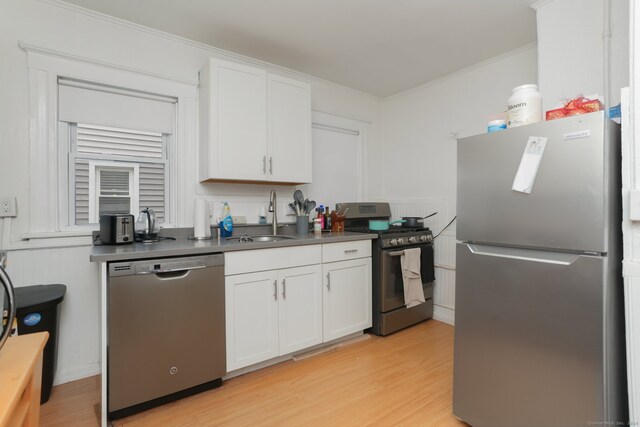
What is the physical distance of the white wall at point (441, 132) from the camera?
2.83 metres

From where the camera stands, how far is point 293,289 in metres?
2.36

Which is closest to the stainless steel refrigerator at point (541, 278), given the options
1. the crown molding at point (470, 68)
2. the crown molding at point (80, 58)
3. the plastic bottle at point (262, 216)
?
the crown molding at point (470, 68)

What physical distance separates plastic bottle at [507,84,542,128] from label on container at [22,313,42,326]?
2.74m

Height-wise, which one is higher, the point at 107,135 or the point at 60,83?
the point at 60,83

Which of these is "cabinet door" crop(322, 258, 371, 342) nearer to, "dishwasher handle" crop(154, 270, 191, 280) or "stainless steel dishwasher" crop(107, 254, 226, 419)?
"stainless steel dishwasher" crop(107, 254, 226, 419)

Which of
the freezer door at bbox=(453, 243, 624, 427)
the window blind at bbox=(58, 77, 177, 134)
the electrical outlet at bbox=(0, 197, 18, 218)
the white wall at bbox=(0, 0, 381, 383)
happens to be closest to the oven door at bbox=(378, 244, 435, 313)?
the freezer door at bbox=(453, 243, 624, 427)

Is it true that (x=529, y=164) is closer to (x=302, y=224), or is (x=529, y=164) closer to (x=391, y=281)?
(x=391, y=281)

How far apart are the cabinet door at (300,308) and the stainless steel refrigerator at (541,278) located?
3.52 feet

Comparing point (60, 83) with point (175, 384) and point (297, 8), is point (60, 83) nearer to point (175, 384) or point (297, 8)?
point (297, 8)

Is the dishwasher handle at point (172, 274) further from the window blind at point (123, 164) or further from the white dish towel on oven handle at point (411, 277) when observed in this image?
the white dish towel on oven handle at point (411, 277)

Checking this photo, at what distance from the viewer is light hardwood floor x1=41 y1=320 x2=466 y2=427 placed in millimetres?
1756

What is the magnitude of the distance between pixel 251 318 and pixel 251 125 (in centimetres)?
147

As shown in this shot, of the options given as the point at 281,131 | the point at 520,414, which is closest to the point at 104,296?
the point at 281,131

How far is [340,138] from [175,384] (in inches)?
107
